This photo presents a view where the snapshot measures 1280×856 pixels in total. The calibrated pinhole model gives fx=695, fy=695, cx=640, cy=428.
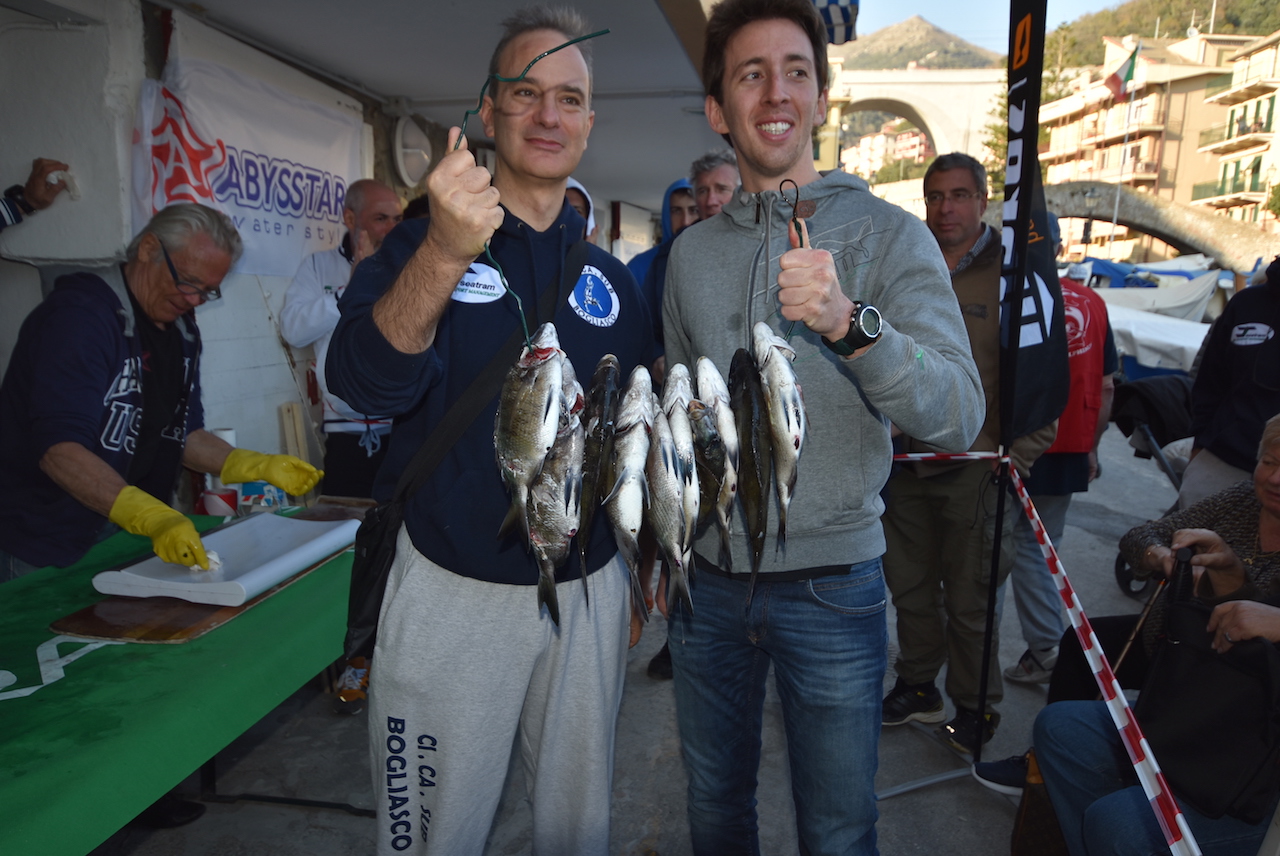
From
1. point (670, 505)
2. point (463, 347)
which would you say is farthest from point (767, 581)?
point (463, 347)

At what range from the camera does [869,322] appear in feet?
4.41

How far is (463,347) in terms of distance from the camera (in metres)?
1.76

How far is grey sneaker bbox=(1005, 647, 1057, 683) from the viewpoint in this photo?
418cm

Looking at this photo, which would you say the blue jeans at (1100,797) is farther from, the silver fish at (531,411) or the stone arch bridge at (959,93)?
the stone arch bridge at (959,93)

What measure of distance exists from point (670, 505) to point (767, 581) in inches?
18.9

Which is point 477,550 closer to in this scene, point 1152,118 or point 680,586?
point 680,586

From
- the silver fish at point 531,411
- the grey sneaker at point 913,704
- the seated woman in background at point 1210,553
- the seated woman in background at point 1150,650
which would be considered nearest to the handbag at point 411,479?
the silver fish at point 531,411

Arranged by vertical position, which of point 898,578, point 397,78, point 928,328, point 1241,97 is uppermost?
point 1241,97

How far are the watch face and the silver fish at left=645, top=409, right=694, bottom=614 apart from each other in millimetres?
398

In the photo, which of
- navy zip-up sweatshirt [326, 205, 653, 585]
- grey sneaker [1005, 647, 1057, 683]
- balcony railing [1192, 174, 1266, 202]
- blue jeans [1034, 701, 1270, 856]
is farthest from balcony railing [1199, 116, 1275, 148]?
navy zip-up sweatshirt [326, 205, 653, 585]

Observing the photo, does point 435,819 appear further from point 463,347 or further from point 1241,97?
point 1241,97

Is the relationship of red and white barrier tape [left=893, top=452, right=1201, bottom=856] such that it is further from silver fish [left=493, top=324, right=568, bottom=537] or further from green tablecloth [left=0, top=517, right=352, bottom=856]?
green tablecloth [left=0, top=517, right=352, bottom=856]

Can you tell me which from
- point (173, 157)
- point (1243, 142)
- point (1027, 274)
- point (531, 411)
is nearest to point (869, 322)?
point (531, 411)

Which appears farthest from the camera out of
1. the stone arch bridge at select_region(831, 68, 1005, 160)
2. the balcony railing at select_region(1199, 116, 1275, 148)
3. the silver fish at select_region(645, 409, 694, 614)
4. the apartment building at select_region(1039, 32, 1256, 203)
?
the apartment building at select_region(1039, 32, 1256, 203)
